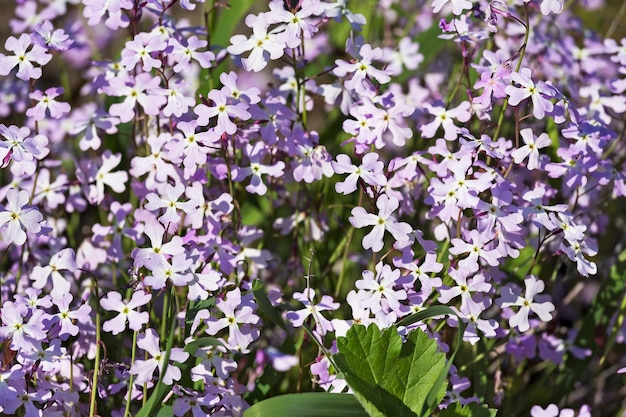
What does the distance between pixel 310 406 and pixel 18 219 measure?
742 mm

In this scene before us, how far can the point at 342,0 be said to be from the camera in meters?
2.15

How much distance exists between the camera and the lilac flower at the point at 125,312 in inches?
67.4

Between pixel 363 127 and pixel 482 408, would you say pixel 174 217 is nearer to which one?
pixel 363 127

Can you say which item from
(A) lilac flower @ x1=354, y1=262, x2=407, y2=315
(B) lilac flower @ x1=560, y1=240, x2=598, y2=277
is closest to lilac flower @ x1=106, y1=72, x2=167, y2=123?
(A) lilac flower @ x1=354, y1=262, x2=407, y2=315

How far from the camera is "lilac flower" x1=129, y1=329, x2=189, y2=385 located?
5.39 ft

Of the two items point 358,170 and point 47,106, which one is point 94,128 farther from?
point 358,170

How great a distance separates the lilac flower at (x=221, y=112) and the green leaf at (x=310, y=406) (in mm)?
600

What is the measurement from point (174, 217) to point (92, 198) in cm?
48

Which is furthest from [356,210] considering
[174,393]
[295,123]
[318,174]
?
[174,393]

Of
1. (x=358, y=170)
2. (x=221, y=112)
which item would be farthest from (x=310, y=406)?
(x=221, y=112)

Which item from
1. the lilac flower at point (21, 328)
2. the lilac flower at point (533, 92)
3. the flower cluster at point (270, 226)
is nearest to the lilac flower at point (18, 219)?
the flower cluster at point (270, 226)

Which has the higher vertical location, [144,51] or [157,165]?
Answer: [144,51]

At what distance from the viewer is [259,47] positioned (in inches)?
75.2

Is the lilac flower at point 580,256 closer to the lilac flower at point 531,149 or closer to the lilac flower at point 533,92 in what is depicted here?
the lilac flower at point 531,149
